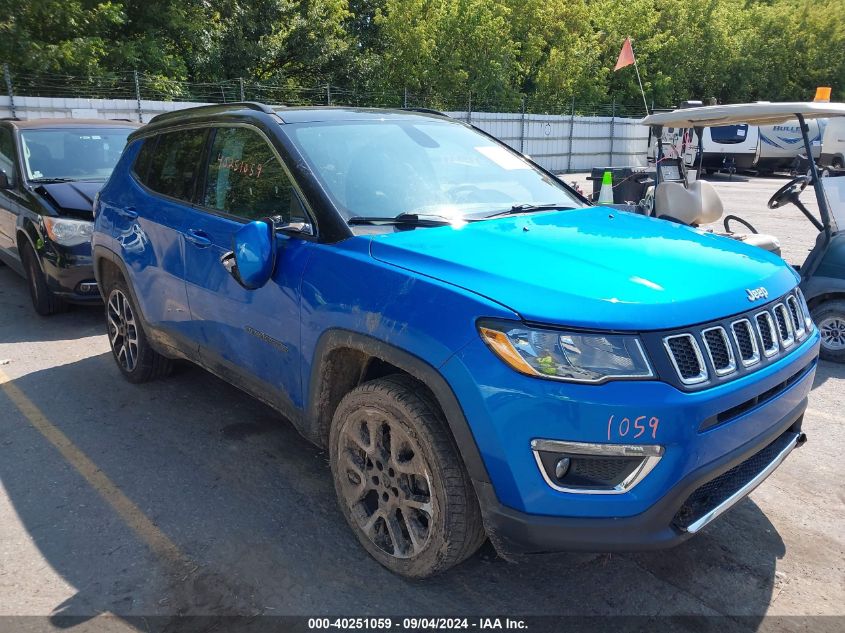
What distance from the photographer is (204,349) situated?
386cm

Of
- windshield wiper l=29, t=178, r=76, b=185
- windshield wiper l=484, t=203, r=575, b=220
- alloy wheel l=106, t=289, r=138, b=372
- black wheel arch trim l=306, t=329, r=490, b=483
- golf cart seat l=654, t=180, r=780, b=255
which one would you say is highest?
windshield wiper l=484, t=203, r=575, b=220

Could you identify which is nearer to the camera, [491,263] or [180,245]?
[491,263]

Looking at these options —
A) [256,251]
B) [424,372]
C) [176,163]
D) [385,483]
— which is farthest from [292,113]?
[385,483]

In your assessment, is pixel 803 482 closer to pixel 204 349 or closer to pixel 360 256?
pixel 360 256

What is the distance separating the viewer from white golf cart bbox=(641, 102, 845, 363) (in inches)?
209

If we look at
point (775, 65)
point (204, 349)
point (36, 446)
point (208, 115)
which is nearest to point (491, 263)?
point (204, 349)

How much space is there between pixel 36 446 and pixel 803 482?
4300mm

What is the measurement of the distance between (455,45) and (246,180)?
1147 inches

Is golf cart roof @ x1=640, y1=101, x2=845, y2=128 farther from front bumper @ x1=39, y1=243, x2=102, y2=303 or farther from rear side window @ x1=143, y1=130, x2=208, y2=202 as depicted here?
front bumper @ x1=39, y1=243, x2=102, y2=303

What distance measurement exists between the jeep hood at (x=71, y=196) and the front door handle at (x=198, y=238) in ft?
9.99

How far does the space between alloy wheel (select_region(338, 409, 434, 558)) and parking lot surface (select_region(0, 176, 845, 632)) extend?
0.19 meters

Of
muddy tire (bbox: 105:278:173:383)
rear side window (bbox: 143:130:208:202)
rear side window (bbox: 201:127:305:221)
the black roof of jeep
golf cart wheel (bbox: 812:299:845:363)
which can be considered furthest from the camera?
golf cart wheel (bbox: 812:299:845:363)

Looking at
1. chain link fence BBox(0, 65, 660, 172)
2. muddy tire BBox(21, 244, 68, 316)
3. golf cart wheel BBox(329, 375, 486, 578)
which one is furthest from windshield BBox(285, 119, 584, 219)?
chain link fence BBox(0, 65, 660, 172)

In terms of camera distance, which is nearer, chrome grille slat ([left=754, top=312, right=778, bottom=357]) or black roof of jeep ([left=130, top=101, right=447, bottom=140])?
chrome grille slat ([left=754, top=312, right=778, bottom=357])
